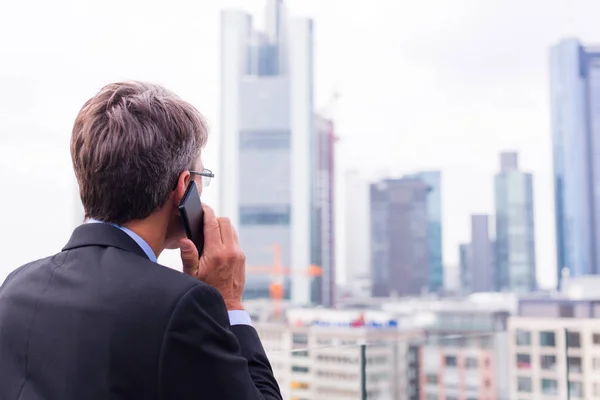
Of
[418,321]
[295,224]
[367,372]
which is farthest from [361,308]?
[367,372]

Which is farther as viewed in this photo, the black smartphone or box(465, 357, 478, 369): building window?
box(465, 357, 478, 369): building window

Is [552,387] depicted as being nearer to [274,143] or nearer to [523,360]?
[523,360]

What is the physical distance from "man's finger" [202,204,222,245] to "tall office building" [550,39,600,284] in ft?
161

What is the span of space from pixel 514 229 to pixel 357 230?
14450 mm

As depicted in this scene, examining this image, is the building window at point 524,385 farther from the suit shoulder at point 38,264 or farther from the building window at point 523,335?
the suit shoulder at point 38,264

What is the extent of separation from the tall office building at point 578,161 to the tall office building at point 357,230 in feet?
60.7

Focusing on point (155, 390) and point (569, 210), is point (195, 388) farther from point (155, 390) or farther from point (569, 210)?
point (569, 210)

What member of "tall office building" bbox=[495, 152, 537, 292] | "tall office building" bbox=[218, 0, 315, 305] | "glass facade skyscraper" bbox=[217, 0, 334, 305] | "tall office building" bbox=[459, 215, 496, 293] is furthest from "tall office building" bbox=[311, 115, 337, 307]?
"tall office building" bbox=[495, 152, 537, 292]

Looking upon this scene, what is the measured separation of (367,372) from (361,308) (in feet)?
198

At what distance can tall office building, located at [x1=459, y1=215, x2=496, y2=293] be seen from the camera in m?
59.7

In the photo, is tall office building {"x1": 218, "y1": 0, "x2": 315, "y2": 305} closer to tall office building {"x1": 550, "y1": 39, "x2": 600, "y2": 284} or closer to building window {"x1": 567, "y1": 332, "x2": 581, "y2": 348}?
tall office building {"x1": 550, "y1": 39, "x2": 600, "y2": 284}

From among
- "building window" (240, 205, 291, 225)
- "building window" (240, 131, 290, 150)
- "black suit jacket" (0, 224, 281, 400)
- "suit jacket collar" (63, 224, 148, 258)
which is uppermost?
"building window" (240, 131, 290, 150)

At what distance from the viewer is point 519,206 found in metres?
62.1

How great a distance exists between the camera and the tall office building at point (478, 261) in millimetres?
59688
